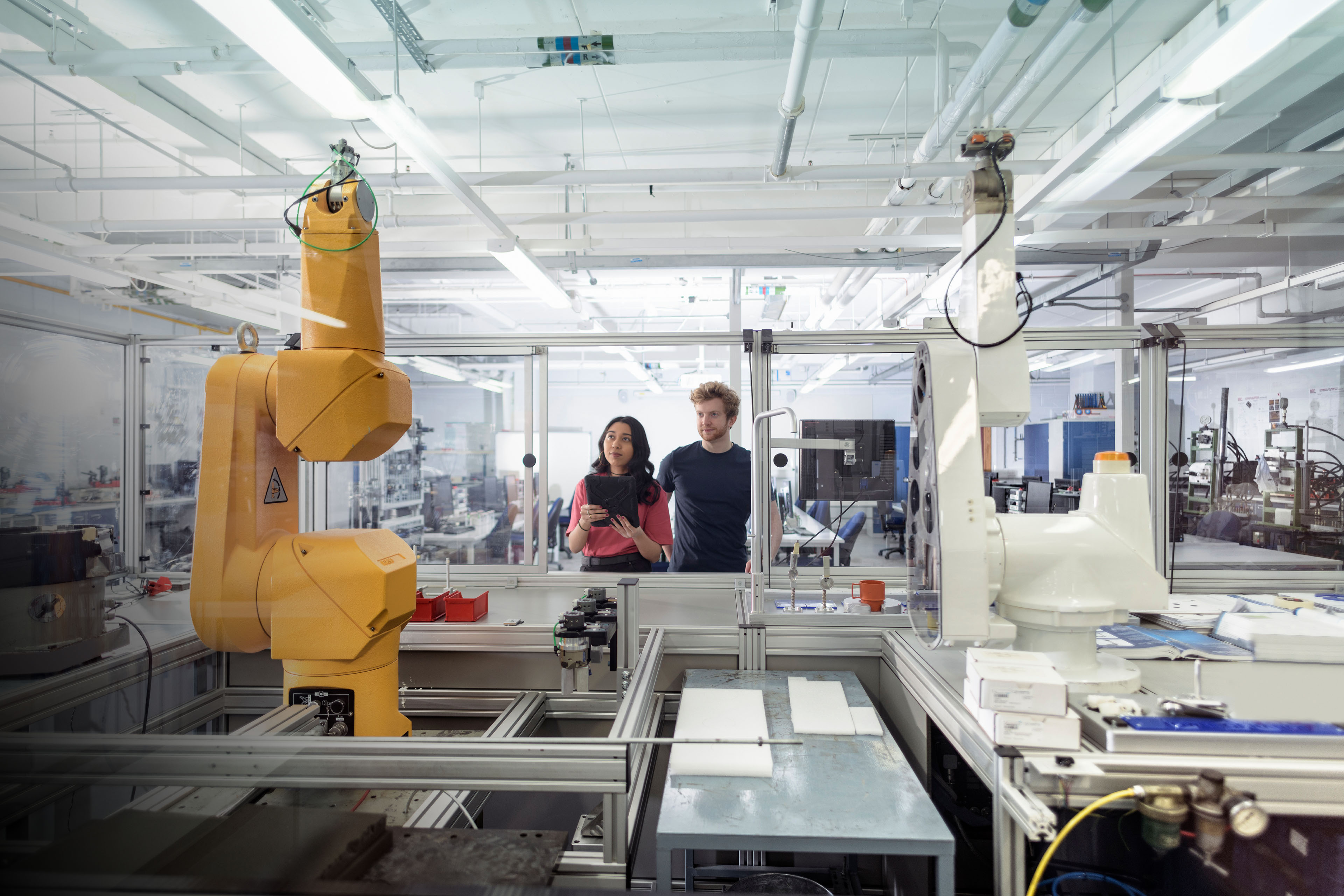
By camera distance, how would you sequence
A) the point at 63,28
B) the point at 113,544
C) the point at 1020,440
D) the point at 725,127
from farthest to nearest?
the point at 1020,440
the point at 725,127
the point at 113,544
the point at 63,28

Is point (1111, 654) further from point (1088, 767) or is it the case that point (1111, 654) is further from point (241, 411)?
point (241, 411)

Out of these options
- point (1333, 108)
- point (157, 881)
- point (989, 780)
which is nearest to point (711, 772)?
point (989, 780)

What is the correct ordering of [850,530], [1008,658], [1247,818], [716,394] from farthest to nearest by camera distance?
[850,530] → [716,394] → [1008,658] → [1247,818]

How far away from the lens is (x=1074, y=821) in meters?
0.90

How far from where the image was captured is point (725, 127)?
3.23 m

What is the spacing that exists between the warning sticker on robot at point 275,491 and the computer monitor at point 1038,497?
470cm

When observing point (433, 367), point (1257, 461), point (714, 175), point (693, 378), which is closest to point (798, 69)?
point (714, 175)

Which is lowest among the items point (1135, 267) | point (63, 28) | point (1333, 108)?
point (63, 28)

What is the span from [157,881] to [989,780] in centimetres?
123

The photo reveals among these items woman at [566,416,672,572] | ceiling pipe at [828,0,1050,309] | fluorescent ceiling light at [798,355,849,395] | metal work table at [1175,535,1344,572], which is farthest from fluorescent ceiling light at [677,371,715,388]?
metal work table at [1175,535,1344,572]

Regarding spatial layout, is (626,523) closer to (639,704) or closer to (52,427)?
(639,704)

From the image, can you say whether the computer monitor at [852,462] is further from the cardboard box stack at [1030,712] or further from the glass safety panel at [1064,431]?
the cardboard box stack at [1030,712]

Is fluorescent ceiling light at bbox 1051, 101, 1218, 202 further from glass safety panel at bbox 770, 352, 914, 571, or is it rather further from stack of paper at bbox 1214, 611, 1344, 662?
stack of paper at bbox 1214, 611, 1344, 662

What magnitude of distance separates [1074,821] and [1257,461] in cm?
289
